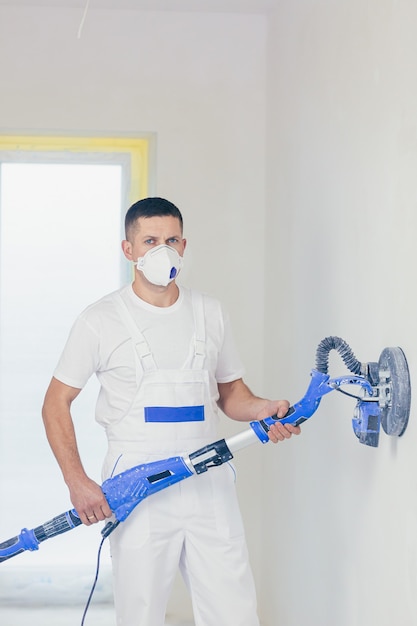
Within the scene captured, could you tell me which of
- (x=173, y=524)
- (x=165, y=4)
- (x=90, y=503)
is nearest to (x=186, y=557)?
(x=173, y=524)

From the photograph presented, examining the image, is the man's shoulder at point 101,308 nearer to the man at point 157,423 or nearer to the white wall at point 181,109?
the man at point 157,423

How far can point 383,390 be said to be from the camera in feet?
5.94

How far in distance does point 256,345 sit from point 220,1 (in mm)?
1366

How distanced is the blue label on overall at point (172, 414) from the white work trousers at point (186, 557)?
5.7 inches

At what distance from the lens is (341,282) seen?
2273 millimetres

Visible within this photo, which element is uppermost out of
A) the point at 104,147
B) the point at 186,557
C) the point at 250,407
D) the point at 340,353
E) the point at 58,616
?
the point at 104,147

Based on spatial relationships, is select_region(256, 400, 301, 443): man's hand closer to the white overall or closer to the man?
the man

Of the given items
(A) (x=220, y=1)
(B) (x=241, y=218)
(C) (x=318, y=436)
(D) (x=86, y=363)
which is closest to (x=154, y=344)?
(D) (x=86, y=363)

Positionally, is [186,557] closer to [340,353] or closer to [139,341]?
[139,341]

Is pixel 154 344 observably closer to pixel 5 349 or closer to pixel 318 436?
pixel 318 436

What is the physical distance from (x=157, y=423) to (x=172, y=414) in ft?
0.14

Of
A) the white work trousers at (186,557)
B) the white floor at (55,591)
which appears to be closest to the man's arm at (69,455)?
the white work trousers at (186,557)

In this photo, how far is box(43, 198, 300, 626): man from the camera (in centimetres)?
213

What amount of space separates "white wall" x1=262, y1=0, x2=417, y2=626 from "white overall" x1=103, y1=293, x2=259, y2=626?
29 centimetres
